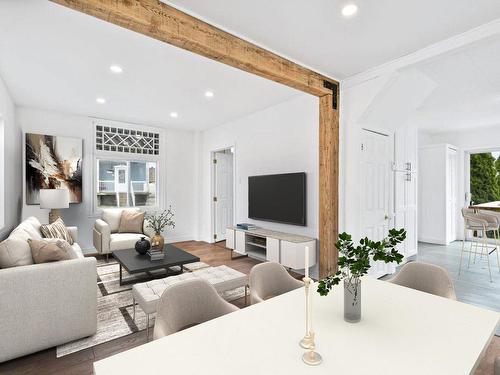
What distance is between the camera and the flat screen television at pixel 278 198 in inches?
162

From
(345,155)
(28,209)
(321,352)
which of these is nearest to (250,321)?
(321,352)

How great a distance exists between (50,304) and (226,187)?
4683mm

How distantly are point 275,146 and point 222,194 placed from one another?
233 cm

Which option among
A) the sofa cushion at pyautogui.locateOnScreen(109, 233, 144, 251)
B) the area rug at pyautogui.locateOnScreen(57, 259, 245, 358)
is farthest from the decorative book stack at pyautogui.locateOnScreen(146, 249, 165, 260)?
the sofa cushion at pyautogui.locateOnScreen(109, 233, 144, 251)

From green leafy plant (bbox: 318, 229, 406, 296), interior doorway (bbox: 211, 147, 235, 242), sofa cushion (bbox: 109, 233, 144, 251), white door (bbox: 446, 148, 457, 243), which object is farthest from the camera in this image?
interior doorway (bbox: 211, 147, 235, 242)

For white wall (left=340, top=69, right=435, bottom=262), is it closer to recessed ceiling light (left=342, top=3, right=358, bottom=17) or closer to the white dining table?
recessed ceiling light (left=342, top=3, right=358, bottom=17)

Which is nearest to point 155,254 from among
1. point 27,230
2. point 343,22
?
point 27,230

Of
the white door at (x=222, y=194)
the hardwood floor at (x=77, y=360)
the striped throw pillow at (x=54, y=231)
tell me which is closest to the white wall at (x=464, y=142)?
the white door at (x=222, y=194)

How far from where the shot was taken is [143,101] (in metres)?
4.49

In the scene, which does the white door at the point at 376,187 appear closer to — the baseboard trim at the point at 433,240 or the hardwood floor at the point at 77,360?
the hardwood floor at the point at 77,360

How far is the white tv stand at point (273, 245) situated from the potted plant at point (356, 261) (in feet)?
7.82

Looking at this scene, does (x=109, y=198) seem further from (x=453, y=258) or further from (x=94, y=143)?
(x=453, y=258)

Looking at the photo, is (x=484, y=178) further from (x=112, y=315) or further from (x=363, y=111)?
(x=112, y=315)

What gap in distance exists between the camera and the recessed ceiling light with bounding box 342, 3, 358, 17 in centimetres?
211
